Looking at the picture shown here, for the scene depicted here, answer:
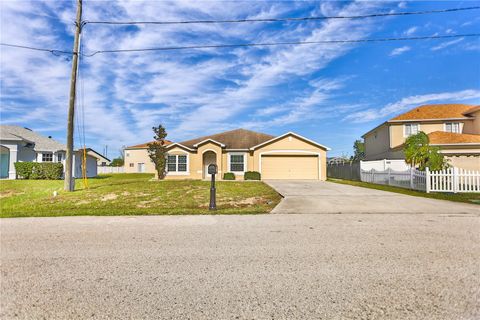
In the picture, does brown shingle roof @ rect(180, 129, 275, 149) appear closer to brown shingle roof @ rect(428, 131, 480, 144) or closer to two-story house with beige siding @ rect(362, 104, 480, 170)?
two-story house with beige siding @ rect(362, 104, 480, 170)

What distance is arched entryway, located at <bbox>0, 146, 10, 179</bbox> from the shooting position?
73.2ft

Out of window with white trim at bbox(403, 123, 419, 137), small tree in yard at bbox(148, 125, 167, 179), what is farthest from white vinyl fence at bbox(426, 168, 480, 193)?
small tree in yard at bbox(148, 125, 167, 179)

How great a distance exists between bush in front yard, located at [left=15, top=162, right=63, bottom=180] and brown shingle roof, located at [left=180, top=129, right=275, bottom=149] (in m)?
10.9

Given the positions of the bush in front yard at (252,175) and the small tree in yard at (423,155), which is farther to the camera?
the bush in front yard at (252,175)

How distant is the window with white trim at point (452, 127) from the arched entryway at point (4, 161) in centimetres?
3842

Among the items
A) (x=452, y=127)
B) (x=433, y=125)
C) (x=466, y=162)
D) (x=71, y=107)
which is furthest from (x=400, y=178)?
(x=71, y=107)

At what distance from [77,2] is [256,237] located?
47.0 ft

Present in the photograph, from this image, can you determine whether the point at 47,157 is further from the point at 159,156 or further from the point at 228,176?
the point at 228,176

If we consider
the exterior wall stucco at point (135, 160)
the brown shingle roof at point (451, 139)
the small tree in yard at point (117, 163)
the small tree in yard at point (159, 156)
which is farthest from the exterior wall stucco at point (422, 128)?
the small tree in yard at point (117, 163)

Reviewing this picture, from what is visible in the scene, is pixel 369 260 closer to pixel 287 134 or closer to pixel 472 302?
pixel 472 302

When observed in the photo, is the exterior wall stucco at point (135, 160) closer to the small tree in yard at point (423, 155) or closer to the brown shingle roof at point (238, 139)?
the brown shingle roof at point (238, 139)

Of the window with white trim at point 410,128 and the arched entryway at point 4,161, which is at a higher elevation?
the window with white trim at point 410,128

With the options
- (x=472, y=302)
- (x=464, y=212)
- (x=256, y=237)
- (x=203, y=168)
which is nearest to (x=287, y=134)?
(x=203, y=168)

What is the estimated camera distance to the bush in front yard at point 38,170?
2105 cm
